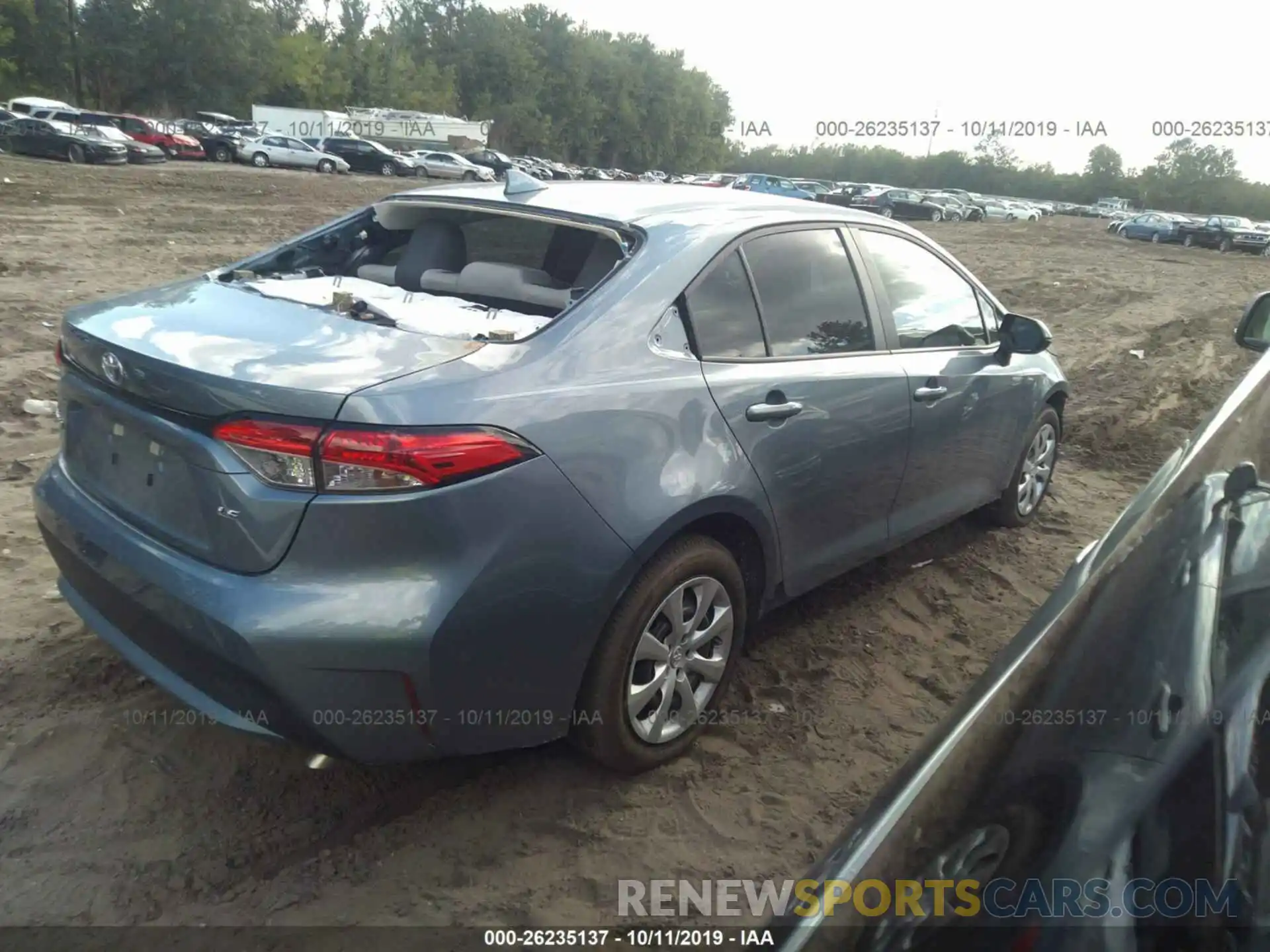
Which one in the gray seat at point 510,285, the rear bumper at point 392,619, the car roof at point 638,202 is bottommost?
the rear bumper at point 392,619

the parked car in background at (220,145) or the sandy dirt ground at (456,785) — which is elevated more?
the sandy dirt ground at (456,785)

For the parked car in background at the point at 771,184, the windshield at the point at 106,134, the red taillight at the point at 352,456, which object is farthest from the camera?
the parked car in background at the point at 771,184

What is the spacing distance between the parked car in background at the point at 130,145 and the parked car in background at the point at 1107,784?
3179cm

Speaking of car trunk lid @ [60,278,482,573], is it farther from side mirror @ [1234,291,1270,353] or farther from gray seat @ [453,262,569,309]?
side mirror @ [1234,291,1270,353]

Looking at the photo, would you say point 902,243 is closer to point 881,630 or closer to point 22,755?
point 881,630

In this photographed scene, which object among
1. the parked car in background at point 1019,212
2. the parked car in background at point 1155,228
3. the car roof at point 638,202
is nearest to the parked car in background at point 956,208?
the parked car in background at point 1019,212

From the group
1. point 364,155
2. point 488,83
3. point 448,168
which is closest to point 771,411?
point 364,155

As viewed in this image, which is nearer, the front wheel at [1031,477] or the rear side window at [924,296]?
the rear side window at [924,296]

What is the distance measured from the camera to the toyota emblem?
250cm

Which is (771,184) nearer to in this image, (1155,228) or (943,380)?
(1155,228)

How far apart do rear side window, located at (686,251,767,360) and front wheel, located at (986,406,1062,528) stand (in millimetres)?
2271

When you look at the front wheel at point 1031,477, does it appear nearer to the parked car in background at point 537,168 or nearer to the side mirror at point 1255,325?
the side mirror at point 1255,325

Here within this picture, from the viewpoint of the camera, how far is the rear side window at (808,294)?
10.5 feet

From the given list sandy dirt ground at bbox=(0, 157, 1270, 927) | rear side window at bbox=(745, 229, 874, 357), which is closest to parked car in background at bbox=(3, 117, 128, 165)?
sandy dirt ground at bbox=(0, 157, 1270, 927)
